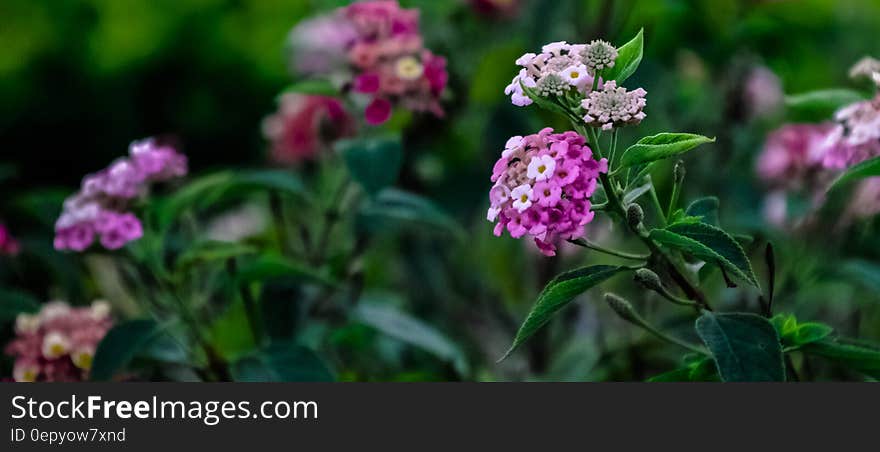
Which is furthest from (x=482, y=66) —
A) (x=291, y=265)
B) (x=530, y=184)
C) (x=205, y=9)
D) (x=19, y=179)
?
(x=19, y=179)

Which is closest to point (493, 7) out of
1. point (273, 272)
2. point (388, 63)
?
point (388, 63)

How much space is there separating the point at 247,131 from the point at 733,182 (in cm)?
229

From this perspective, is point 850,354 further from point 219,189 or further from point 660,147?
point 219,189

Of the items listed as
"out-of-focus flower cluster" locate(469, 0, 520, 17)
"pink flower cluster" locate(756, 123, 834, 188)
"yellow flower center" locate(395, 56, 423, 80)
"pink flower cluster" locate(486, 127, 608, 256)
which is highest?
"out-of-focus flower cluster" locate(469, 0, 520, 17)

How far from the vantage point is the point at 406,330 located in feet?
4.51

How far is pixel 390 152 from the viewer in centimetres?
124

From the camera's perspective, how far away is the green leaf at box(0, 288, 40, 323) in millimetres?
1291

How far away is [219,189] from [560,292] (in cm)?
68

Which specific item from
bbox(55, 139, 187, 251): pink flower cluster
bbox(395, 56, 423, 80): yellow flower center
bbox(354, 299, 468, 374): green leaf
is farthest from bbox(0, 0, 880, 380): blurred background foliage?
bbox(395, 56, 423, 80): yellow flower center

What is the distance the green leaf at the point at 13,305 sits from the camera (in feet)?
4.24

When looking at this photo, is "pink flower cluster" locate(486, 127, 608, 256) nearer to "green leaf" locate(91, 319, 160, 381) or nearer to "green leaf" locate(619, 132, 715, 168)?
"green leaf" locate(619, 132, 715, 168)

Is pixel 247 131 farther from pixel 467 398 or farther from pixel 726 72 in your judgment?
pixel 467 398

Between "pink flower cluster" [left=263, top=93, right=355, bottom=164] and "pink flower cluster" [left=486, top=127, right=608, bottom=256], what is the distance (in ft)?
2.81

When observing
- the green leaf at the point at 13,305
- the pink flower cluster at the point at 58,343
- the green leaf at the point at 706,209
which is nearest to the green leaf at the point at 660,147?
the green leaf at the point at 706,209
